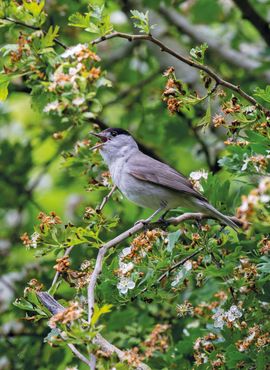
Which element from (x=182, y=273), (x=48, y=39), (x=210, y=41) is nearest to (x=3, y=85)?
(x=48, y=39)

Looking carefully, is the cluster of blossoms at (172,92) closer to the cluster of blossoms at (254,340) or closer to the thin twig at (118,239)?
the thin twig at (118,239)

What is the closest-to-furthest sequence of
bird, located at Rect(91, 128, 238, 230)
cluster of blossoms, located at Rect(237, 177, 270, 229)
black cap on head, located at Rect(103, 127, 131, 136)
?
cluster of blossoms, located at Rect(237, 177, 270, 229), bird, located at Rect(91, 128, 238, 230), black cap on head, located at Rect(103, 127, 131, 136)

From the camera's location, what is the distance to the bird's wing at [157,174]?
180 inches

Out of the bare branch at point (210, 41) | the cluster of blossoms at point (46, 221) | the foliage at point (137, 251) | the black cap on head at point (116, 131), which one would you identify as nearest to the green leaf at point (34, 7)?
the foliage at point (137, 251)

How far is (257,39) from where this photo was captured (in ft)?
24.8

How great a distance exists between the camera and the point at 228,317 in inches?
129

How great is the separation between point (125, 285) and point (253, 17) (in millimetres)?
3107

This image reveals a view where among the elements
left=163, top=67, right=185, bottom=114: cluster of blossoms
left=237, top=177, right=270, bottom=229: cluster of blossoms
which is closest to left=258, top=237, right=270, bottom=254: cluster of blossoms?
left=163, top=67, right=185, bottom=114: cluster of blossoms

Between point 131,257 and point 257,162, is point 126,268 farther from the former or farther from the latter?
point 257,162

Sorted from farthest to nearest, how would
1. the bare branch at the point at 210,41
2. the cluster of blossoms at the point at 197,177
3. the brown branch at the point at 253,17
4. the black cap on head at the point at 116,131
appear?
1. the bare branch at the point at 210,41
2. the brown branch at the point at 253,17
3. the black cap on head at the point at 116,131
4. the cluster of blossoms at the point at 197,177

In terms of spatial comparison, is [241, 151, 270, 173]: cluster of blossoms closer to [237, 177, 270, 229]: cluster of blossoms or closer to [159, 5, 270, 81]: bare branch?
[237, 177, 270, 229]: cluster of blossoms

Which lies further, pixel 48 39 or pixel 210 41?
pixel 210 41

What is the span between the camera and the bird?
452 cm

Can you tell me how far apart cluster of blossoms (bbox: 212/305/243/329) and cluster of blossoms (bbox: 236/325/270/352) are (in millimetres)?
104
